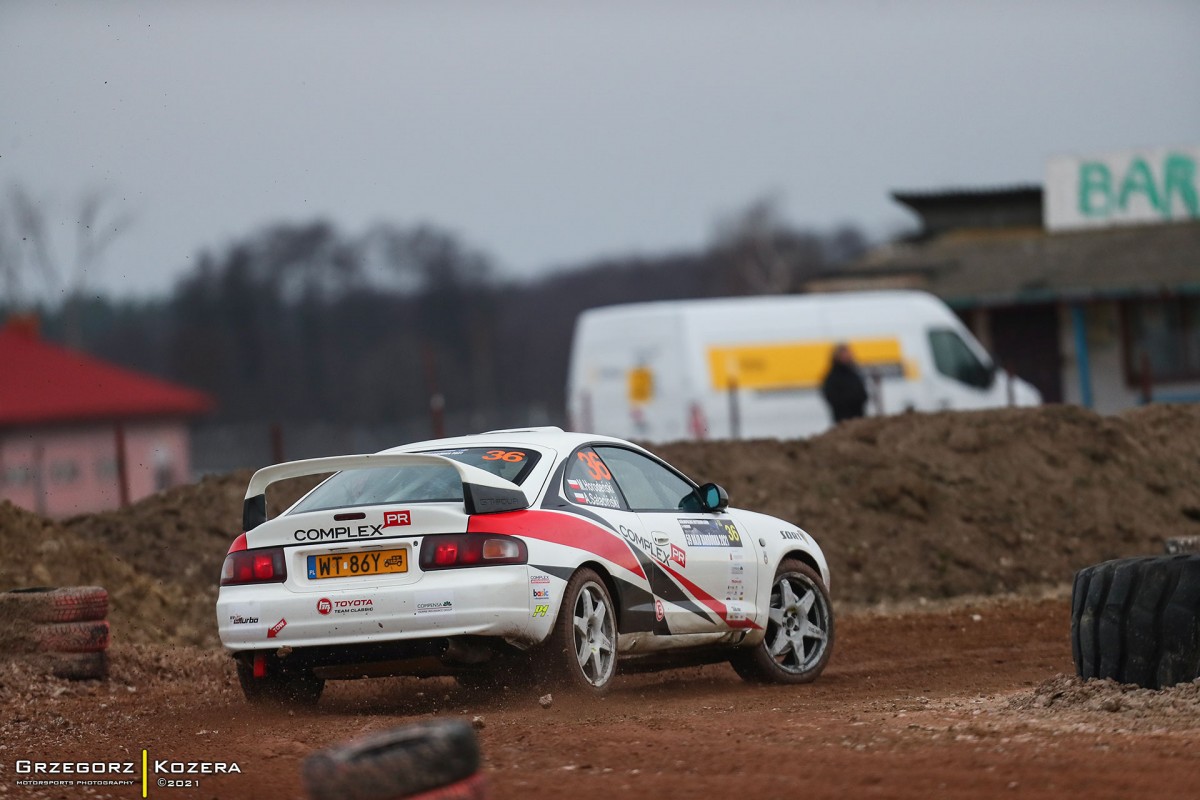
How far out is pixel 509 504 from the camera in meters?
8.36

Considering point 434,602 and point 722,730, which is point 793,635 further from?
point 722,730

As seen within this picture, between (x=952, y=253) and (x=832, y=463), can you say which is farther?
(x=952, y=253)

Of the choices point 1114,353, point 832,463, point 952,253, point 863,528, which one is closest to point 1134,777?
point 863,528

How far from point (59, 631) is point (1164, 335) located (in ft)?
102

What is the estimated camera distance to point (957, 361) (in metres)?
26.5

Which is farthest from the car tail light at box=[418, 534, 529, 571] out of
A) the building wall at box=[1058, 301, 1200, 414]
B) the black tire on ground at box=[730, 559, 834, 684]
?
the building wall at box=[1058, 301, 1200, 414]

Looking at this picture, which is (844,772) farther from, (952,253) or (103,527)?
(952,253)

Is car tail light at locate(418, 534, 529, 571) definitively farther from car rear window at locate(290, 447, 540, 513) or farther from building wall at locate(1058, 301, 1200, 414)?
building wall at locate(1058, 301, 1200, 414)

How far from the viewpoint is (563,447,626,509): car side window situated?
351 inches

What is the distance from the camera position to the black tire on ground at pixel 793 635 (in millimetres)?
10086

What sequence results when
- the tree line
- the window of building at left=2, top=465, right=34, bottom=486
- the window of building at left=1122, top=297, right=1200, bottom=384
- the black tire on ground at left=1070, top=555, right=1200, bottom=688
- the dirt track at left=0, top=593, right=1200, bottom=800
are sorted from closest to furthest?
the dirt track at left=0, top=593, right=1200, bottom=800 → the black tire on ground at left=1070, top=555, right=1200, bottom=688 → the window of building at left=2, top=465, right=34, bottom=486 → the window of building at left=1122, top=297, right=1200, bottom=384 → the tree line

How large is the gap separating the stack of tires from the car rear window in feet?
7.77

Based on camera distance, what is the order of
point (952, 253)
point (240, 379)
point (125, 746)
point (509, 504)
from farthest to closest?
point (240, 379), point (952, 253), point (509, 504), point (125, 746)

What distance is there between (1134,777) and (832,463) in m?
11.9
